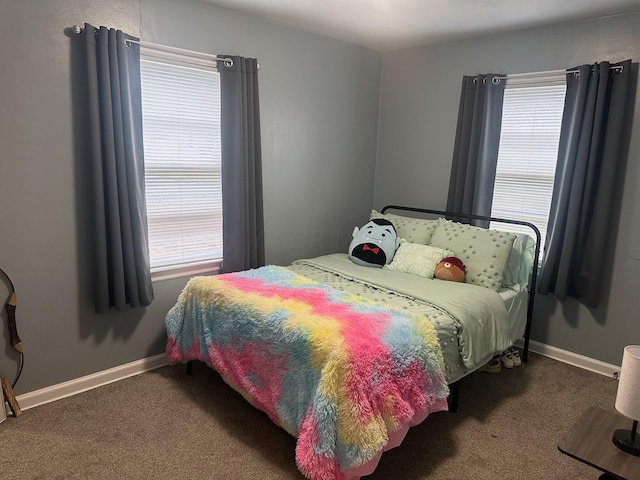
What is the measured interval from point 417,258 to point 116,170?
1958mm

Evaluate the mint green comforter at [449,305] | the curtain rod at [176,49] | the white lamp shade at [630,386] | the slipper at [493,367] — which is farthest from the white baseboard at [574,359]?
the curtain rod at [176,49]

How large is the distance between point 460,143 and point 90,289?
9.08 feet

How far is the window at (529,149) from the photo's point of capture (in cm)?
314

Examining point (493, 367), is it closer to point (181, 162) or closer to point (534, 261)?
point (534, 261)

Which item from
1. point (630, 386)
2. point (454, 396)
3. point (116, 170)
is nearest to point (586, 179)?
point (454, 396)

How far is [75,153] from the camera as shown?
2445 millimetres

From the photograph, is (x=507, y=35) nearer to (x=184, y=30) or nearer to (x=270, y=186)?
(x=270, y=186)

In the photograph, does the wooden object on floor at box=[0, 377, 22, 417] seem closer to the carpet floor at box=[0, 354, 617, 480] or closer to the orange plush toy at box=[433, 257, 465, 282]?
the carpet floor at box=[0, 354, 617, 480]

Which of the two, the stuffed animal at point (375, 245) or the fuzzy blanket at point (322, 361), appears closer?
the fuzzy blanket at point (322, 361)

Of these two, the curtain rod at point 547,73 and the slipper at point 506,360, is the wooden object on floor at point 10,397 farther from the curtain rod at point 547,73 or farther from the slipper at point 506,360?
the curtain rod at point 547,73

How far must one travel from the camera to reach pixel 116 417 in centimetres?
242

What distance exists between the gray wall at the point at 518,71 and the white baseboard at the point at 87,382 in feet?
7.88

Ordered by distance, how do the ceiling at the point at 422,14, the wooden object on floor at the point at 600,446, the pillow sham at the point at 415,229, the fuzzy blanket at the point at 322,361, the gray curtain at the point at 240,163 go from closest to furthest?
the wooden object on floor at the point at 600,446, the fuzzy blanket at the point at 322,361, the ceiling at the point at 422,14, the gray curtain at the point at 240,163, the pillow sham at the point at 415,229

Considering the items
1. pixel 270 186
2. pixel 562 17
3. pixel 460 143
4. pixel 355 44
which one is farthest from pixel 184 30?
pixel 562 17
